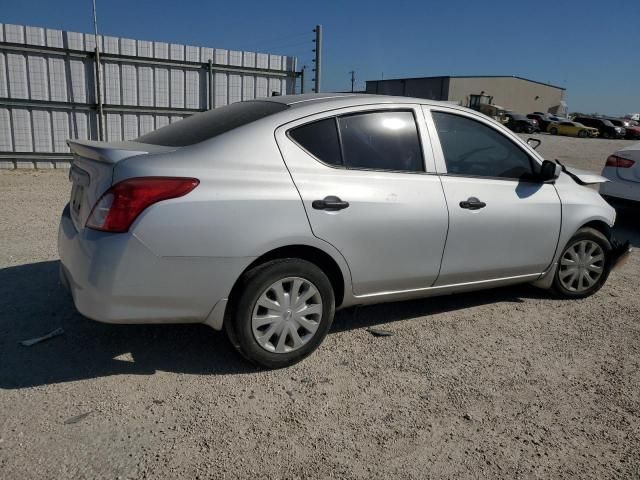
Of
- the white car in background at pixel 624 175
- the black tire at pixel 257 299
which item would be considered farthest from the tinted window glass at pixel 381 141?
the white car in background at pixel 624 175

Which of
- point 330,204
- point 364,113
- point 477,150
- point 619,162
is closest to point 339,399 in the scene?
point 330,204

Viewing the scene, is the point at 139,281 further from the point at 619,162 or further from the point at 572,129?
the point at 572,129

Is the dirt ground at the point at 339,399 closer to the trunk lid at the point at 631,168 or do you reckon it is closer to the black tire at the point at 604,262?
the black tire at the point at 604,262

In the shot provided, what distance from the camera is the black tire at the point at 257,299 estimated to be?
10.1 feet

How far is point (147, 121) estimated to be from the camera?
38.3 ft

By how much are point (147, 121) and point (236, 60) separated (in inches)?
97.1

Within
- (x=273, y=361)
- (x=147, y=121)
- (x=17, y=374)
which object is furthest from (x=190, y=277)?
(x=147, y=121)

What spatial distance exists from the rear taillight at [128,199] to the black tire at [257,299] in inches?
25.8

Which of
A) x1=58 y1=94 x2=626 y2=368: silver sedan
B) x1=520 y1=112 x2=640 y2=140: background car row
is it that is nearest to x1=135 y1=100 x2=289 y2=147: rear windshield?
x1=58 y1=94 x2=626 y2=368: silver sedan

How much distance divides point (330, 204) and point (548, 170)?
6.57 ft

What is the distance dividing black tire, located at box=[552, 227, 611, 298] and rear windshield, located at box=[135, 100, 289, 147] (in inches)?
110

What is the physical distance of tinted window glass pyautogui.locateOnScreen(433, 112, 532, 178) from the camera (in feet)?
12.7

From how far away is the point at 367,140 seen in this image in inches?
139

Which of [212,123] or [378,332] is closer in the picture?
[212,123]
